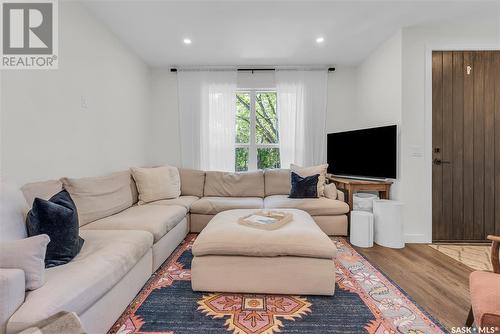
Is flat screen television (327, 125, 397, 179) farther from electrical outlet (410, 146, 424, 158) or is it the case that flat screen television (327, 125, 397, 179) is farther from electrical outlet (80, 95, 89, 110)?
electrical outlet (80, 95, 89, 110)

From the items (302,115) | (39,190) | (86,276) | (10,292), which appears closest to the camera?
(10,292)

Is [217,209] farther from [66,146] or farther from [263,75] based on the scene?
[263,75]

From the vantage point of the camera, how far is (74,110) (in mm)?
2334

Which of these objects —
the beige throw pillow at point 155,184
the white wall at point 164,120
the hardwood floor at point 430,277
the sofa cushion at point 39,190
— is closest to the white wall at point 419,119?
the hardwood floor at point 430,277

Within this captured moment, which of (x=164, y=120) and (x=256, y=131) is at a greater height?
(x=164, y=120)

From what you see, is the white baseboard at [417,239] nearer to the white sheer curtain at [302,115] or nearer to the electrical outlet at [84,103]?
the white sheer curtain at [302,115]

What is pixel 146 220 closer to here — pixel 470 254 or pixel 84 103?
pixel 84 103

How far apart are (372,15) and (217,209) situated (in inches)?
111

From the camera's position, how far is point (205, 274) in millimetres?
1771

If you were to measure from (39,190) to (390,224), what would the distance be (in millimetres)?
3300

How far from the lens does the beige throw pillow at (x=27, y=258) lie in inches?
42.2

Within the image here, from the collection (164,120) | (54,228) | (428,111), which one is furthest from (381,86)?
(54,228)

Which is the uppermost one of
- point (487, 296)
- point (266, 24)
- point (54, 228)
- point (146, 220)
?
point (266, 24)

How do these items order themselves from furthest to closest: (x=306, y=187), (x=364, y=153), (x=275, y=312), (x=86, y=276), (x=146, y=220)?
(x=364, y=153) → (x=306, y=187) → (x=146, y=220) → (x=275, y=312) → (x=86, y=276)
